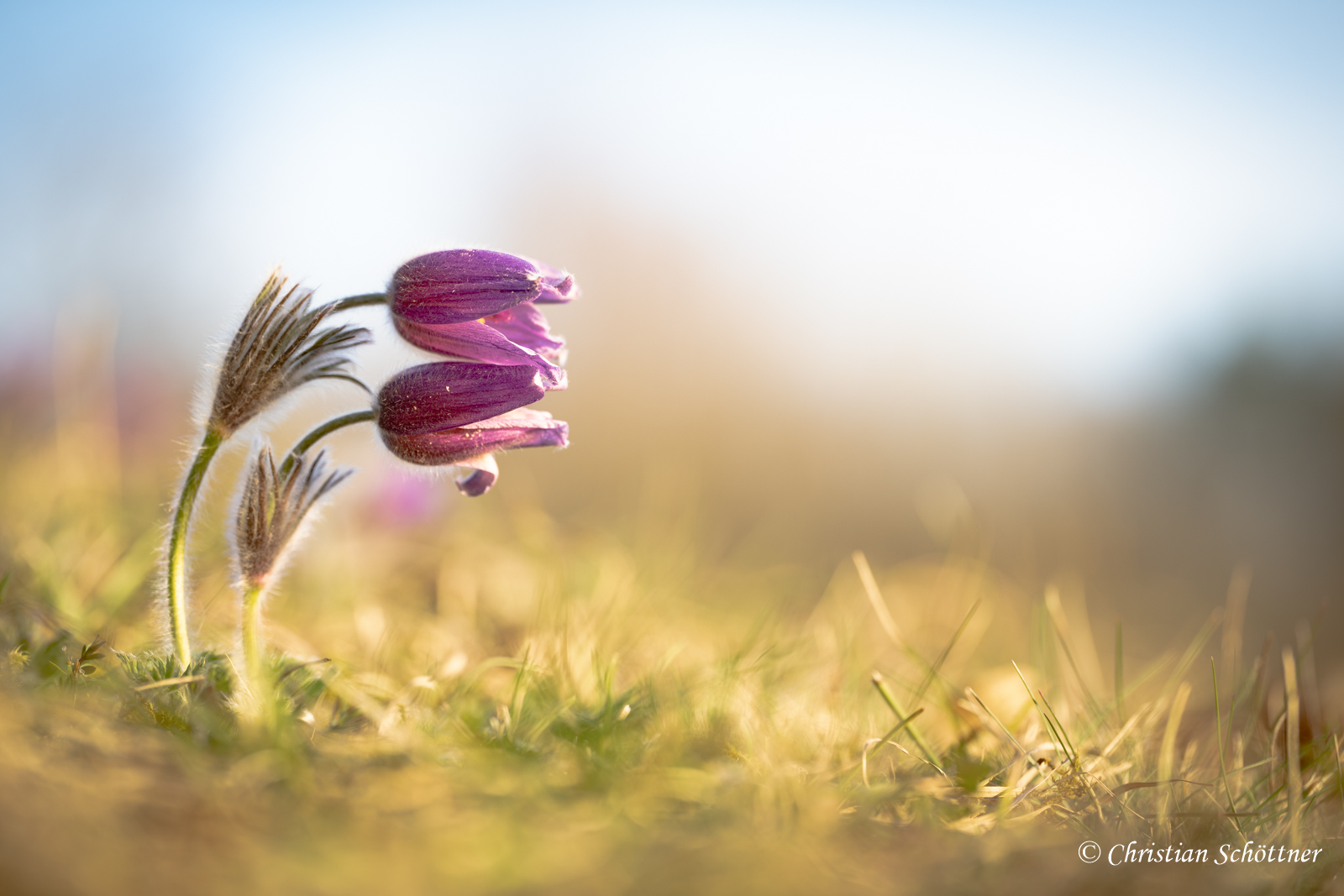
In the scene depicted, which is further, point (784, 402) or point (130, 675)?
point (784, 402)

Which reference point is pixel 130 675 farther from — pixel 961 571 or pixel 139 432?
pixel 139 432

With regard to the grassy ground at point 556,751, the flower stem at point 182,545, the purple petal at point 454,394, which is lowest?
the grassy ground at point 556,751

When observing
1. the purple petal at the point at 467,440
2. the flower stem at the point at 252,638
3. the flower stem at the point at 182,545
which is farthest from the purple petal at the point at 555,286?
the flower stem at the point at 252,638

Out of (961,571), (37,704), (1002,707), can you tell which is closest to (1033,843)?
(1002,707)

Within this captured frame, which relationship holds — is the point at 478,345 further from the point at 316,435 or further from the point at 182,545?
the point at 182,545

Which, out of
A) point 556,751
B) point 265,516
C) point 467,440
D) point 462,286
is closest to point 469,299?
point 462,286

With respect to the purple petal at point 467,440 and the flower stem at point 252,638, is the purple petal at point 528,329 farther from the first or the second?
the flower stem at point 252,638
